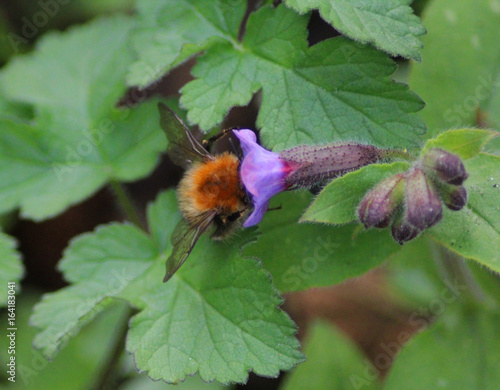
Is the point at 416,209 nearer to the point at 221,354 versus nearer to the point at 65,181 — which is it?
the point at 221,354

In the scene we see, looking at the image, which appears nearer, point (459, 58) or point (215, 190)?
point (215, 190)

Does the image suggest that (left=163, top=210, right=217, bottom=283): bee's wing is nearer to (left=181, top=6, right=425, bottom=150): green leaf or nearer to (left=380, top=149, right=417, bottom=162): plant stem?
(left=181, top=6, right=425, bottom=150): green leaf

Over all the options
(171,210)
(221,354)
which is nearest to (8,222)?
(171,210)

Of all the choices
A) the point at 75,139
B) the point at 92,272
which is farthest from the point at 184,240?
the point at 75,139

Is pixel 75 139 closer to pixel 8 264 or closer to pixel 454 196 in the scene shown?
pixel 8 264

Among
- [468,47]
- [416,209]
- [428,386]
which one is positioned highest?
[416,209]

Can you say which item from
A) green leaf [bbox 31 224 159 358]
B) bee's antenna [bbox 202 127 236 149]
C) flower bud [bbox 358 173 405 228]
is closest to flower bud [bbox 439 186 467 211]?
flower bud [bbox 358 173 405 228]
